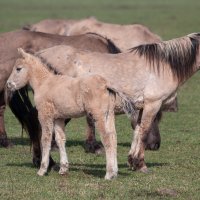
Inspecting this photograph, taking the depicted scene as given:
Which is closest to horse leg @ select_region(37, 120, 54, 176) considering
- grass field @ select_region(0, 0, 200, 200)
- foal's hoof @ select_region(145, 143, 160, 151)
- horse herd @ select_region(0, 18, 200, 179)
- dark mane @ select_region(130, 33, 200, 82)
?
horse herd @ select_region(0, 18, 200, 179)

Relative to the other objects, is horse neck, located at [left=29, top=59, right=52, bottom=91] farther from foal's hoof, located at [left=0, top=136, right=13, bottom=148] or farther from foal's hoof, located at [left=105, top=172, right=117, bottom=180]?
foal's hoof, located at [left=0, top=136, right=13, bottom=148]

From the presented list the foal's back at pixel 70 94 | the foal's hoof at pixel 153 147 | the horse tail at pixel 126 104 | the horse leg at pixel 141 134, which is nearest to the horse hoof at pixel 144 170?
the horse leg at pixel 141 134

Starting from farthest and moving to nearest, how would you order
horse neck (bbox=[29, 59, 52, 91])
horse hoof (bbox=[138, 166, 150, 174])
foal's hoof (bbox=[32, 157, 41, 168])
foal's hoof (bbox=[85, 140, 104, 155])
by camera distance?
foal's hoof (bbox=[85, 140, 104, 155]), foal's hoof (bbox=[32, 157, 41, 168]), horse hoof (bbox=[138, 166, 150, 174]), horse neck (bbox=[29, 59, 52, 91])

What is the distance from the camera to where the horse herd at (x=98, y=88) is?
9008 millimetres

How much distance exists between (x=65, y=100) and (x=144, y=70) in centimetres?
147

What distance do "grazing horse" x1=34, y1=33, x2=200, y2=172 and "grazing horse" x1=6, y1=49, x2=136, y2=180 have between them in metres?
0.82

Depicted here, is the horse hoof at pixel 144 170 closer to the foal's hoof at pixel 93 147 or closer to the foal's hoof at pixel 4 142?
the foal's hoof at pixel 93 147

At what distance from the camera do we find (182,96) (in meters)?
18.6

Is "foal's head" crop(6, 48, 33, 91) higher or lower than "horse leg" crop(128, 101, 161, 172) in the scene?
higher

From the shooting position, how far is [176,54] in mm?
10320

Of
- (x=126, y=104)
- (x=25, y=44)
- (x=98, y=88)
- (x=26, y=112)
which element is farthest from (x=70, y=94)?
(x=25, y=44)

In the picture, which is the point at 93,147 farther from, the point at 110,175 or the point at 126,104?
the point at 110,175

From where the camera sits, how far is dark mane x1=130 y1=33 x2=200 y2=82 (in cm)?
1027

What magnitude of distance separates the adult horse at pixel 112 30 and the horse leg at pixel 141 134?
5557mm
